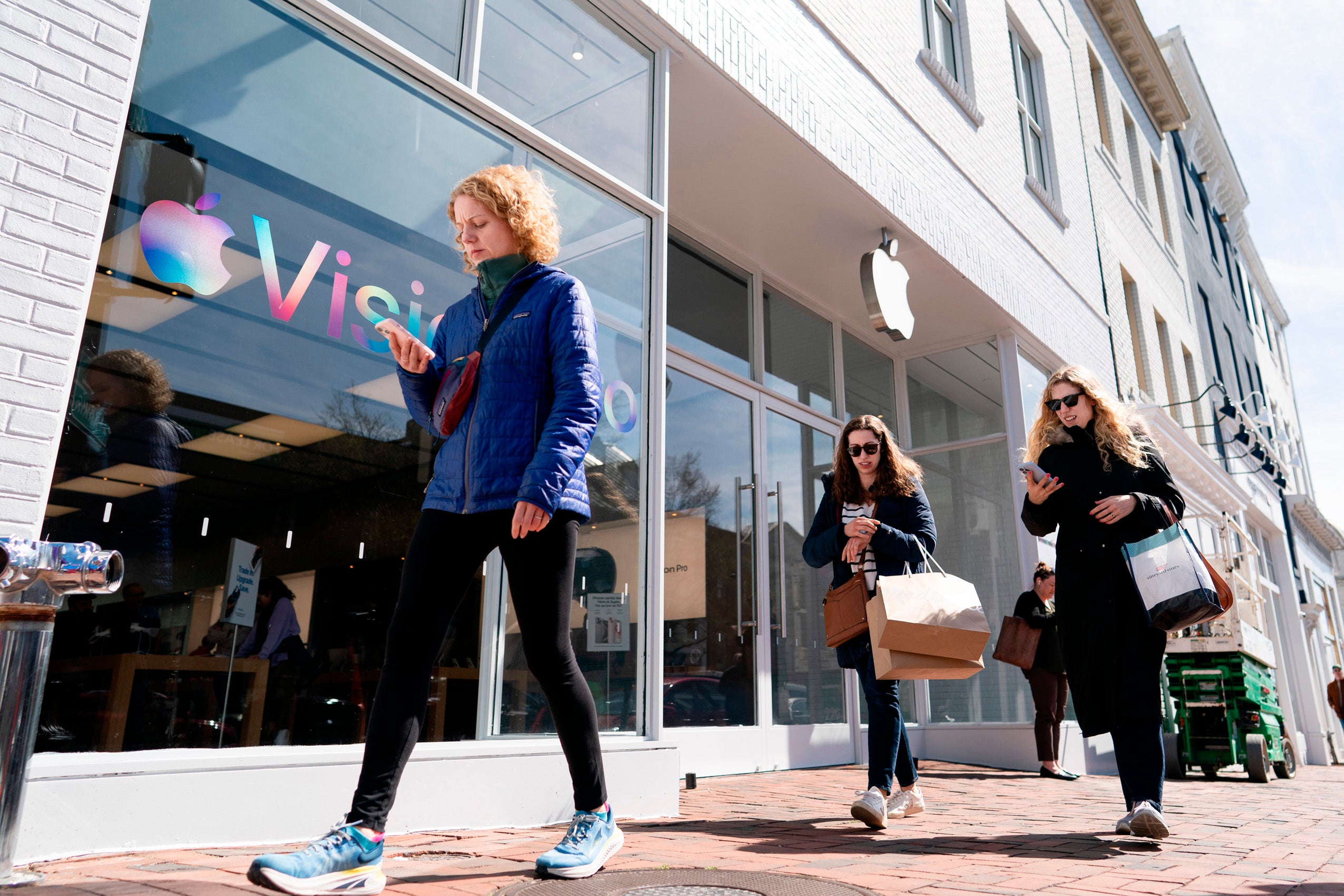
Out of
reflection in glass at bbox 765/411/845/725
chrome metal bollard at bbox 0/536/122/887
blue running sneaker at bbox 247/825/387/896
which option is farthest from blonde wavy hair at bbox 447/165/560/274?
reflection in glass at bbox 765/411/845/725

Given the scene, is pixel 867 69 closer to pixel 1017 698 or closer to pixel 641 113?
pixel 641 113

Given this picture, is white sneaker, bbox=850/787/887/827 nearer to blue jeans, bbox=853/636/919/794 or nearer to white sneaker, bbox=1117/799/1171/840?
blue jeans, bbox=853/636/919/794

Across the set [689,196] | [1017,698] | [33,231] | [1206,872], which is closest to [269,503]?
[33,231]

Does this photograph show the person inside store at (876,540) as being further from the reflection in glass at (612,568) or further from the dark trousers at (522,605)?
the dark trousers at (522,605)

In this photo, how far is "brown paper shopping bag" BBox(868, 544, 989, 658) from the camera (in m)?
3.44

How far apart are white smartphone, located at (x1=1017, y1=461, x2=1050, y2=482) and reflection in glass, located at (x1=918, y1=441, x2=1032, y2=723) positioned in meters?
4.55

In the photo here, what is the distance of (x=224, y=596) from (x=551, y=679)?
141cm

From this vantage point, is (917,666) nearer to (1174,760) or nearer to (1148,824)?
(1148,824)

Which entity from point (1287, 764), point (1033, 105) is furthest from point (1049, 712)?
point (1033, 105)

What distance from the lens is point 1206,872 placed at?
8.82 ft

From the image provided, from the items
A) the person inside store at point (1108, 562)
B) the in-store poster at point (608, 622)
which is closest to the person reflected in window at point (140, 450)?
the in-store poster at point (608, 622)

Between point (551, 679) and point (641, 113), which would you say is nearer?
point (551, 679)

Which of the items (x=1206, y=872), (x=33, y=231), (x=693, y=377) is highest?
(x=693, y=377)

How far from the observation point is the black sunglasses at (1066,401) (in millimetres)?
3773
